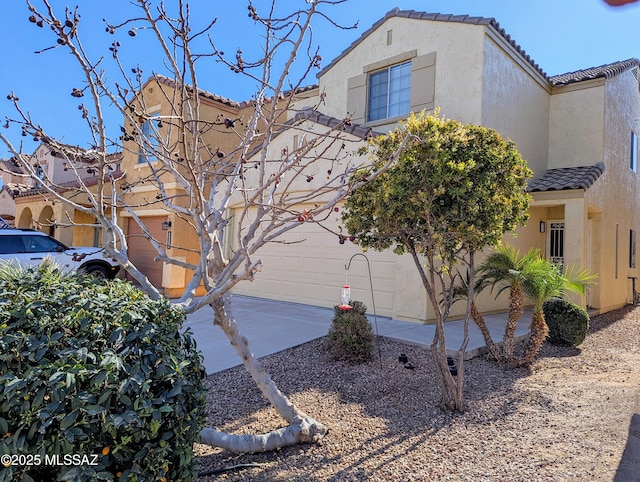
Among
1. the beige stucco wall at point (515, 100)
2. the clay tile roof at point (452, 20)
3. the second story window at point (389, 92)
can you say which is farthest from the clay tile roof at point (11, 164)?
the clay tile roof at point (452, 20)

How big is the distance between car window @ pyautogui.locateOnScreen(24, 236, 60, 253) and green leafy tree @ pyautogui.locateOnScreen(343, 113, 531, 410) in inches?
392

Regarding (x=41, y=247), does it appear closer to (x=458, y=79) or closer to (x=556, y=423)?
(x=458, y=79)

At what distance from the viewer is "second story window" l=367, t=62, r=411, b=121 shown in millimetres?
10438

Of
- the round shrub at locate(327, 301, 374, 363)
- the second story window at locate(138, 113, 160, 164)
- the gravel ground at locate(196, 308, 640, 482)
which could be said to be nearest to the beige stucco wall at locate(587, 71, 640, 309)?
the gravel ground at locate(196, 308, 640, 482)

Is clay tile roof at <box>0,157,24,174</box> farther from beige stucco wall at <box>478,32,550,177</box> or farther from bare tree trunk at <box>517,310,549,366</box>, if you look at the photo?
beige stucco wall at <box>478,32,550,177</box>

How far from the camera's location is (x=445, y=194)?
434 centimetres

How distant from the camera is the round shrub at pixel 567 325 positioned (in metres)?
7.48

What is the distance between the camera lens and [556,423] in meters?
4.38

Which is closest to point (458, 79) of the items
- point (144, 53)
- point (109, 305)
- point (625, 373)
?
point (625, 373)

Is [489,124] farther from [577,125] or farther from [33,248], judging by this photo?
[33,248]

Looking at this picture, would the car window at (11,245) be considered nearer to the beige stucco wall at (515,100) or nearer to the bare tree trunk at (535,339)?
the beige stucco wall at (515,100)

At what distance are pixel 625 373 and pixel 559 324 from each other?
1.36 m

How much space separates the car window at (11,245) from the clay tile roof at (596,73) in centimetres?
1486

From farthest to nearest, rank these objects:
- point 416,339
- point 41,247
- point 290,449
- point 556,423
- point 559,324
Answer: point 41,247 → point 559,324 → point 416,339 → point 556,423 → point 290,449
